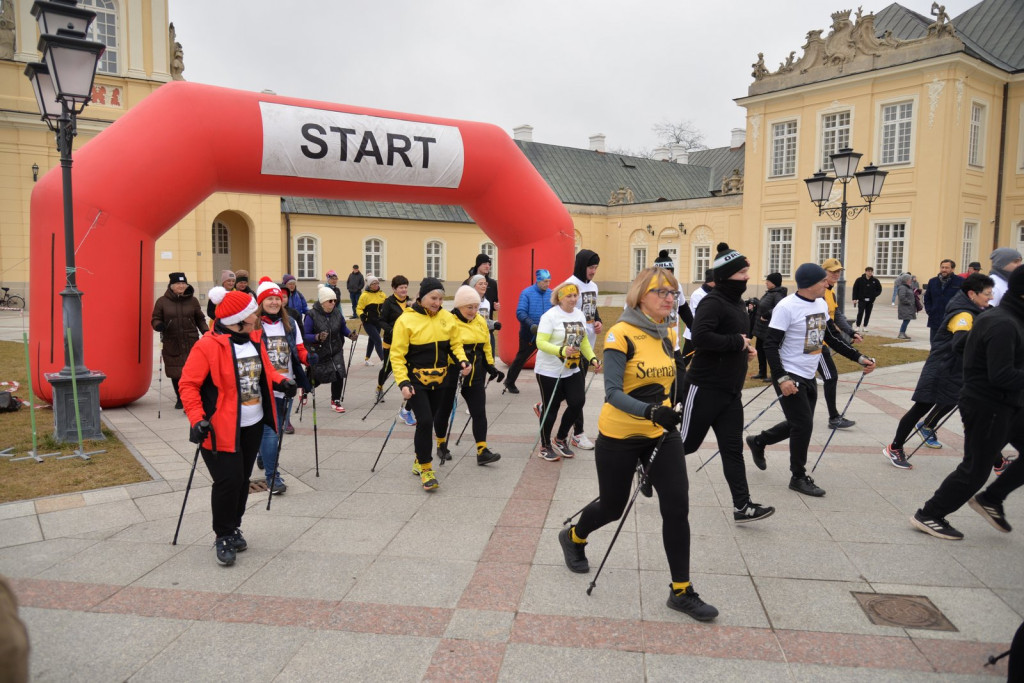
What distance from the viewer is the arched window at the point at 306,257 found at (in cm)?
3581

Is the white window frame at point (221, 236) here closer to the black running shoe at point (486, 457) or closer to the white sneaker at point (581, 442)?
the white sneaker at point (581, 442)

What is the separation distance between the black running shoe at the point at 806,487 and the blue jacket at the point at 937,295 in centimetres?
914

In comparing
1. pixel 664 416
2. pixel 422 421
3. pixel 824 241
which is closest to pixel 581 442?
pixel 422 421

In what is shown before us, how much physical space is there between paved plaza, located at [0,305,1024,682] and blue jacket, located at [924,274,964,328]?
7.86m

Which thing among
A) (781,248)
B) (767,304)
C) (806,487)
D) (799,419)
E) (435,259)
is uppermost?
(781,248)

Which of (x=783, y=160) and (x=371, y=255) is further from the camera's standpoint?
(x=371, y=255)

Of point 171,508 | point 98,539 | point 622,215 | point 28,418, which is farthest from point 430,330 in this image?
point 622,215

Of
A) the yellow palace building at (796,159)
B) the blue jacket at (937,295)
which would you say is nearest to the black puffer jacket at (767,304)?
the blue jacket at (937,295)

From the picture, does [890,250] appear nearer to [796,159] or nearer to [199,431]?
[796,159]

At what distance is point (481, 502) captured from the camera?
5.66m

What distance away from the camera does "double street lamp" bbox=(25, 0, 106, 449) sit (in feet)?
23.5

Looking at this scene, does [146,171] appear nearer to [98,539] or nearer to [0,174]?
[98,539]

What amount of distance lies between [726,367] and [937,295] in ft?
35.3

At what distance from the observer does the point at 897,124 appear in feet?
94.6
